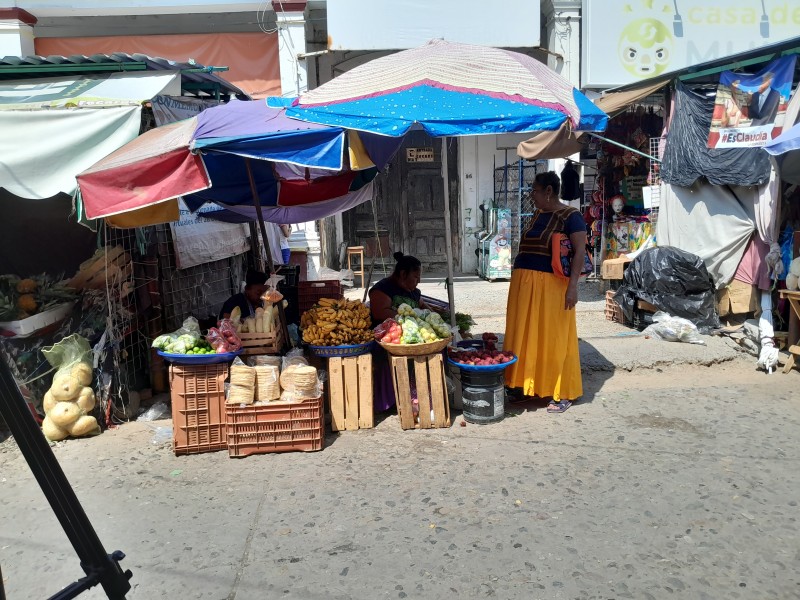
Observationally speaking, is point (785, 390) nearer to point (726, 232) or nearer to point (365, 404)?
point (726, 232)

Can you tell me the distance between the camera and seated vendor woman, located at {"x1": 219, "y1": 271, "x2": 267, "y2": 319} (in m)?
5.87

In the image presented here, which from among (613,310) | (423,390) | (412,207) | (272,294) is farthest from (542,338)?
(412,207)

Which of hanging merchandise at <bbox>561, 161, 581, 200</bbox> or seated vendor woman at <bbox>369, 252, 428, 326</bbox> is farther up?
hanging merchandise at <bbox>561, 161, 581, 200</bbox>

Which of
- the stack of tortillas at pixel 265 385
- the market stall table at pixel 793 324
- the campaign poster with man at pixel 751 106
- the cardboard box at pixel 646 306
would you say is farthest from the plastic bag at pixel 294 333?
the campaign poster with man at pixel 751 106

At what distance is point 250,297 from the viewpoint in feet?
19.6

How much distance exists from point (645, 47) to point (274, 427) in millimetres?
9980

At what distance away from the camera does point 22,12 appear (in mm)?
11141

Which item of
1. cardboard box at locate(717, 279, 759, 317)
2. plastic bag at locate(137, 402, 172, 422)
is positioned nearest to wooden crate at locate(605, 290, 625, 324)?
cardboard box at locate(717, 279, 759, 317)

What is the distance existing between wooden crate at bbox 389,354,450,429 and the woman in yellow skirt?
83cm

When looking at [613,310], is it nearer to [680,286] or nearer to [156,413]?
[680,286]

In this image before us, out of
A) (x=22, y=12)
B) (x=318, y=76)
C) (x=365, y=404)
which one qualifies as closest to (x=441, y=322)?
(x=365, y=404)

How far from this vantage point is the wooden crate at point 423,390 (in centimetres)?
508

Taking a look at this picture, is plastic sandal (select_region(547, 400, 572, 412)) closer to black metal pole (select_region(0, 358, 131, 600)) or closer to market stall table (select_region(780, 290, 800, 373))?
market stall table (select_region(780, 290, 800, 373))

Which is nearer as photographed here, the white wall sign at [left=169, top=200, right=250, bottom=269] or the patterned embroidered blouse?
the patterned embroidered blouse
